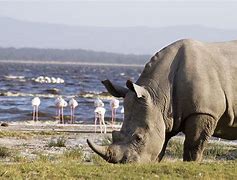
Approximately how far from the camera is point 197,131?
12734mm

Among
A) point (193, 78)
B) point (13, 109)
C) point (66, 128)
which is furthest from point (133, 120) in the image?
point (13, 109)

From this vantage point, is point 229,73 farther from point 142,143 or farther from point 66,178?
point 66,178

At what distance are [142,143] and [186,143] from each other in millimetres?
924

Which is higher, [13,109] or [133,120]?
[133,120]

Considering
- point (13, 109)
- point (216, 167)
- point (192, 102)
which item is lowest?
point (13, 109)

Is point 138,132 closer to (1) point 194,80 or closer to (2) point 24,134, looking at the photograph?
(1) point 194,80

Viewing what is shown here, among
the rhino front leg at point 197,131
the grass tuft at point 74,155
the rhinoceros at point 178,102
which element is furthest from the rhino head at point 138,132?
the grass tuft at point 74,155

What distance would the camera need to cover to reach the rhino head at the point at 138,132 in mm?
12406

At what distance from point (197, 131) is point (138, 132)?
3.47 ft

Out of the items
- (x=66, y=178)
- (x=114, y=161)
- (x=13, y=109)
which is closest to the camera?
(x=66, y=178)

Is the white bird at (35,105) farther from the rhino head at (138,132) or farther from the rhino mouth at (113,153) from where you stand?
the rhino mouth at (113,153)

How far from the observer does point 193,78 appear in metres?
12.8

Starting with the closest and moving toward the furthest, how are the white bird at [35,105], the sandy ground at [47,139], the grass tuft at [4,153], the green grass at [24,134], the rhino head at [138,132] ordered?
the rhino head at [138,132] → the grass tuft at [4,153] → the sandy ground at [47,139] → the green grass at [24,134] → the white bird at [35,105]

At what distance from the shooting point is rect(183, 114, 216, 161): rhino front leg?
12.7 m
